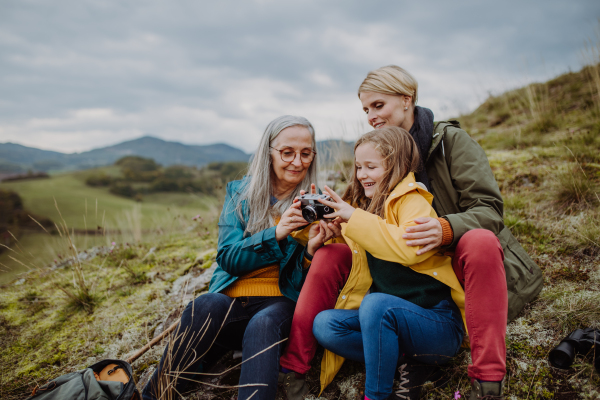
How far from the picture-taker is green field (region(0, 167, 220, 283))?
12.4 ft

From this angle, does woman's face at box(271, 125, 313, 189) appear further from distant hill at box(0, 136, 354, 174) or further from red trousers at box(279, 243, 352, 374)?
distant hill at box(0, 136, 354, 174)

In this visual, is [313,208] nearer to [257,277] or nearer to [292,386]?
[257,277]

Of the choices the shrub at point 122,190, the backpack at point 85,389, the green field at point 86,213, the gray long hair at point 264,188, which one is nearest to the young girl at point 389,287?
the gray long hair at point 264,188

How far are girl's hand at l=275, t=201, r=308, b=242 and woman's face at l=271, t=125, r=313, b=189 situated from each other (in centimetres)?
50

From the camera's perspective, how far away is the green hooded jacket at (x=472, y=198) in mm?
1806

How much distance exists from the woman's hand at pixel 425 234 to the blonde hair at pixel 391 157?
0.29 metres

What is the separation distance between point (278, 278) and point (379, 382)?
975 millimetres

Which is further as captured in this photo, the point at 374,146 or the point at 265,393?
the point at 374,146

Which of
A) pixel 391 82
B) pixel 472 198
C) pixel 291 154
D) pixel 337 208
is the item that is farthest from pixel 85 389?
pixel 391 82

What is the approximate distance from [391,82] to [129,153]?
12485 centimetres

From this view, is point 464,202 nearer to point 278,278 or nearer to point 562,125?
point 278,278

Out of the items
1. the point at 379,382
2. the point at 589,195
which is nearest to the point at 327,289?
the point at 379,382

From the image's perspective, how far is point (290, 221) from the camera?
197 centimetres

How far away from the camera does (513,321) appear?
2.01 metres
